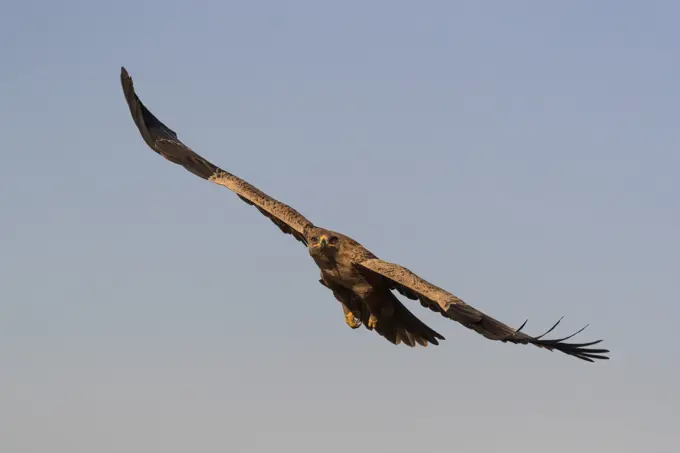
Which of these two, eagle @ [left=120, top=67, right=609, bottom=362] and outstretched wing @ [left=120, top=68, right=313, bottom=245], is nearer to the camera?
eagle @ [left=120, top=67, right=609, bottom=362]

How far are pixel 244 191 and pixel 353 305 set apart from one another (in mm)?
2577

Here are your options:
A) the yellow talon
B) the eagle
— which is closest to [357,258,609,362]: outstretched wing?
the eagle

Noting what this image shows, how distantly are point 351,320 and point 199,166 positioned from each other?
3.88 meters

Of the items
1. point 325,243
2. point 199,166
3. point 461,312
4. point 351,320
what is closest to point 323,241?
point 325,243

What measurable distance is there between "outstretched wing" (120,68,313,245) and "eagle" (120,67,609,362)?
0.01m

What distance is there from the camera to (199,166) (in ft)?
66.2

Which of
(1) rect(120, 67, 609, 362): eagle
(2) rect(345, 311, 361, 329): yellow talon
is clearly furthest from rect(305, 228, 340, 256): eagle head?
(2) rect(345, 311, 361, 329): yellow talon

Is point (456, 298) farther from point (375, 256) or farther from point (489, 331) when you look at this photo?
point (375, 256)

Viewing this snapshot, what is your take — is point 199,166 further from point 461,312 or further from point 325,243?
point 461,312

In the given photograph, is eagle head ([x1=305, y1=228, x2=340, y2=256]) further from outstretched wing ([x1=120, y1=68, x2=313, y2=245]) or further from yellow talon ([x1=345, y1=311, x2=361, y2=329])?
yellow talon ([x1=345, y1=311, x2=361, y2=329])

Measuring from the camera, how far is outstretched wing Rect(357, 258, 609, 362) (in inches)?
599

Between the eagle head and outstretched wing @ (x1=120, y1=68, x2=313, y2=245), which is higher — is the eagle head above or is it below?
below

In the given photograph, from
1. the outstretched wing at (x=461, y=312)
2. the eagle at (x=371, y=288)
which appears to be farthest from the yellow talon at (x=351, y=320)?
the outstretched wing at (x=461, y=312)

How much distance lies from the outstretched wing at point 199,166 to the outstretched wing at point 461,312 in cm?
182
